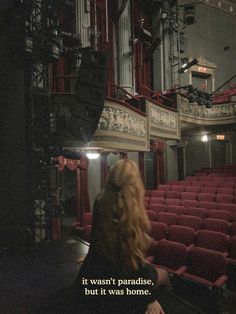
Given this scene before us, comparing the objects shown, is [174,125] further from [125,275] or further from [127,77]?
[125,275]

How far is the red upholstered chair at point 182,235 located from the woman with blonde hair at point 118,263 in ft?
10.9

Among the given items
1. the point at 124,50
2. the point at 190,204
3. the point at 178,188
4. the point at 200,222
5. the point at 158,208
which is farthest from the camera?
the point at 124,50

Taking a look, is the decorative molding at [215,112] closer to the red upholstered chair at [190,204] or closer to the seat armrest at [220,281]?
the red upholstered chair at [190,204]

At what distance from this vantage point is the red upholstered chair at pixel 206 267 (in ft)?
11.1

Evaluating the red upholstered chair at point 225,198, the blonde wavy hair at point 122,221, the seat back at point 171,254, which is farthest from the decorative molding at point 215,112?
the blonde wavy hair at point 122,221

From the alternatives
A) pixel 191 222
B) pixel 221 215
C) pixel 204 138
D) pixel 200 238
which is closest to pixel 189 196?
pixel 221 215

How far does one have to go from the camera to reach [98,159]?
30.9 ft

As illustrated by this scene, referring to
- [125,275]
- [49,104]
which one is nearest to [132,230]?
[125,275]

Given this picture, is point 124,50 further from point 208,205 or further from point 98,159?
point 208,205

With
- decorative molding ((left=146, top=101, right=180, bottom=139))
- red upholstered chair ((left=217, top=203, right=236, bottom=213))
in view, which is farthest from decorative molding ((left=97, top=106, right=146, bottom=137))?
red upholstered chair ((left=217, top=203, right=236, bottom=213))

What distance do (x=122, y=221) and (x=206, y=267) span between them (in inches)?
107

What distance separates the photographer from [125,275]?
109 centimetres

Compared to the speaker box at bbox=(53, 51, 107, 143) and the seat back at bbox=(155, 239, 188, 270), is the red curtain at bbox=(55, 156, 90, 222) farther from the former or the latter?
the seat back at bbox=(155, 239, 188, 270)

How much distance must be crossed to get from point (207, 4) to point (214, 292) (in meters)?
14.0
